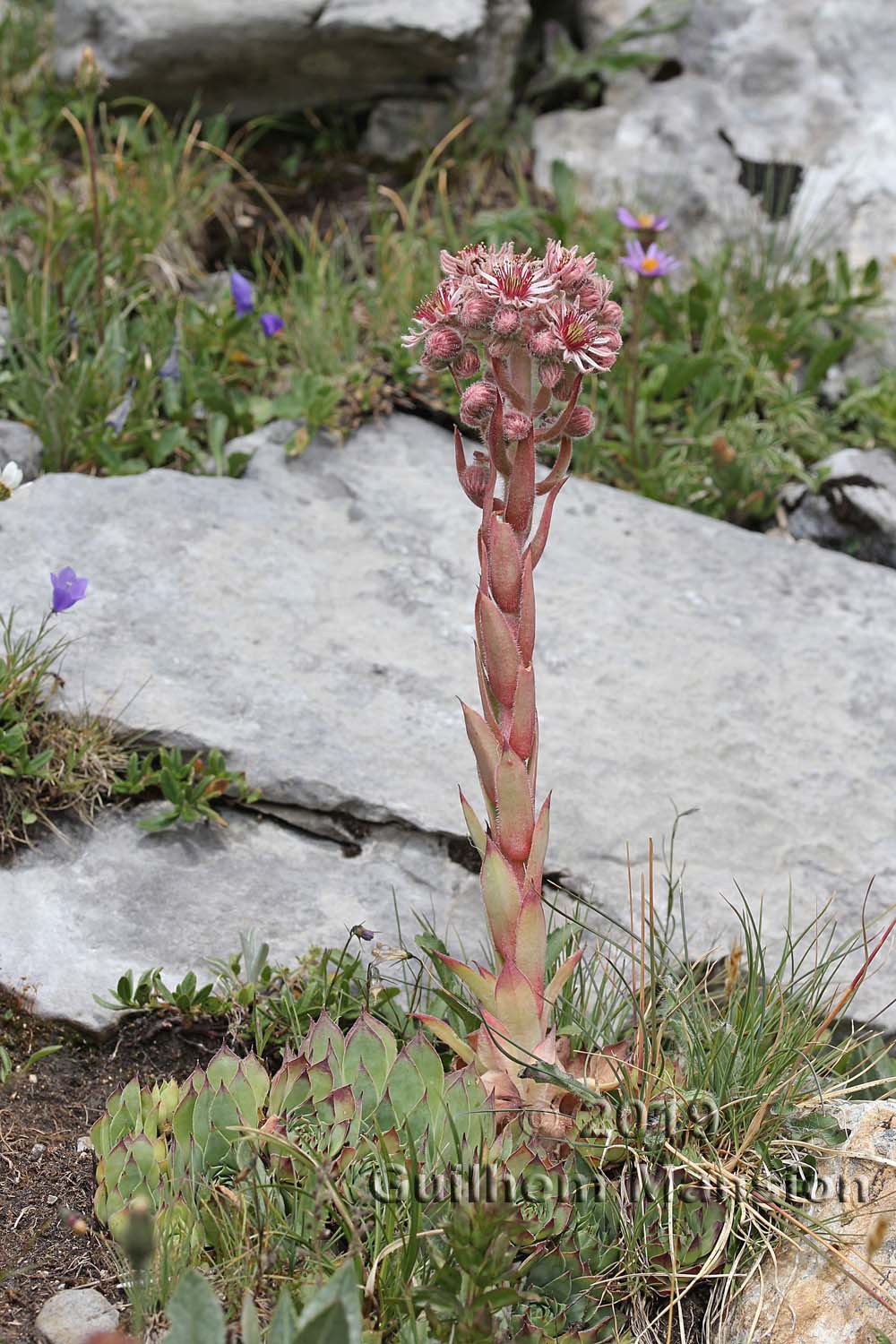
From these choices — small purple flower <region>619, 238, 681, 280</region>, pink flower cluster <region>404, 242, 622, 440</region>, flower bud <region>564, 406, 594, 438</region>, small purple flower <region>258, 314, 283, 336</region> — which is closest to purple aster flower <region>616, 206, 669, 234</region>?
small purple flower <region>619, 238, 681, 280</region>

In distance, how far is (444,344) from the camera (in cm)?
212

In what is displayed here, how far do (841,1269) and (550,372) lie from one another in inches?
59.2

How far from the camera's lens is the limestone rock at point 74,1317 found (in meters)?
1.93

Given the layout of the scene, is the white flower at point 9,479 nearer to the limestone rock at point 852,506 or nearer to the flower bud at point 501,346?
the flower bud at point 501,346

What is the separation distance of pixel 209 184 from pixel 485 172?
3.75 ft

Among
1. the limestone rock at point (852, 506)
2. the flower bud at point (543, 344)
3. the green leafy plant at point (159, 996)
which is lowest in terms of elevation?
the green leafy plant at point (159, 996)

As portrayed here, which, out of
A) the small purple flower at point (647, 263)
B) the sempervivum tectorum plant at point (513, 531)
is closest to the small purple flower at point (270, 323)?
the small purple flower at point (647, 263)

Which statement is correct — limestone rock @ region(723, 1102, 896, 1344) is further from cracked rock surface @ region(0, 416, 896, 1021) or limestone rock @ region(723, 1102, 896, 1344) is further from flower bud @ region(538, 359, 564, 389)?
flower bud @ region(538, 359, 564, 389)

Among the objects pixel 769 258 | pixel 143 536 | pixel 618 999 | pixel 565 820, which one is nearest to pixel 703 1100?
pixel 618 999

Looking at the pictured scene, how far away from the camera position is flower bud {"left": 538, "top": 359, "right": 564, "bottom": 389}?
209 cm

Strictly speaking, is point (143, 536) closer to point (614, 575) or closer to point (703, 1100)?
point (614, 575)

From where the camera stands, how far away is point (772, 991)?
7.84 feet

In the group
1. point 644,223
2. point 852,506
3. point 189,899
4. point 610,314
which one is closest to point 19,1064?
point 189,899

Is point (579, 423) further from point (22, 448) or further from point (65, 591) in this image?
point (22, 448)
